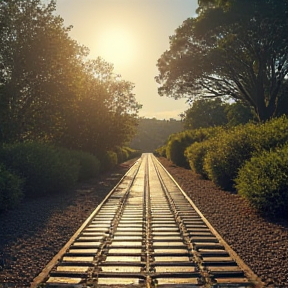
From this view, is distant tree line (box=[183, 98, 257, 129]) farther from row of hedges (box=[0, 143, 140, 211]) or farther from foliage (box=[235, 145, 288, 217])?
foliage (box=[235, 145, 288, 217])

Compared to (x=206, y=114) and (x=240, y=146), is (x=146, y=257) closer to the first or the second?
(x=240, y=146)

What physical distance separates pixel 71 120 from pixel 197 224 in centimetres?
2133

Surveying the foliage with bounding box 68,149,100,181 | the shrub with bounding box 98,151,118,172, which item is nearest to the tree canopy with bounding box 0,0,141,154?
the foliage with bounding box 68,149,100,181

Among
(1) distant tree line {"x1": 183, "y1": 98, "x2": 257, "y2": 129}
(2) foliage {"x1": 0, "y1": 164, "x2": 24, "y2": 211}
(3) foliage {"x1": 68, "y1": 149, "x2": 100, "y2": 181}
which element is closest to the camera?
(2) foliage {"x1": 0, "y1": 164, "x2": 24, "y2": 211}

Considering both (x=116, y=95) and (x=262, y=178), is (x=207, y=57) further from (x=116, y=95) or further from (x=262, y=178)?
(x=262, y=178)

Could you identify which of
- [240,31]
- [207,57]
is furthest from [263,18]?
[207,57]

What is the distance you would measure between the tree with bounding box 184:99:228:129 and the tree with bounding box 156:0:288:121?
48409 millimetres

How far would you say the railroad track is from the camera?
5.09 m

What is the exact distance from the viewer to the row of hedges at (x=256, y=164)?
9.96 metres

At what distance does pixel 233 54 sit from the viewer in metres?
27.5

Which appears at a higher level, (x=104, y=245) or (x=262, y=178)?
(x=262, y=178)

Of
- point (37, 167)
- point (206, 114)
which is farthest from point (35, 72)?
point (206, 114)

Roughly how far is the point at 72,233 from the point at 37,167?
7.43m

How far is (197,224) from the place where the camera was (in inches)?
360
